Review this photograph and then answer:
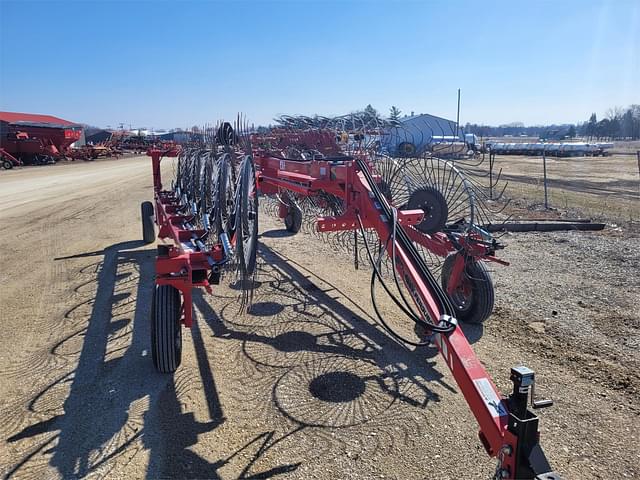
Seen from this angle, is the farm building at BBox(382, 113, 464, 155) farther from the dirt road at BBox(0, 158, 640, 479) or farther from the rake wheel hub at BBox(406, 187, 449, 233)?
the dirt road at BBox(0, 158, 640, 479)

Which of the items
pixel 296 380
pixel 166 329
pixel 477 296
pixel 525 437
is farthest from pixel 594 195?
pixel 525 437

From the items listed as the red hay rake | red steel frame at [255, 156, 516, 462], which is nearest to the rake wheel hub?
the red hay rake

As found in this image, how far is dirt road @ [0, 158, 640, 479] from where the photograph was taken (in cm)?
280

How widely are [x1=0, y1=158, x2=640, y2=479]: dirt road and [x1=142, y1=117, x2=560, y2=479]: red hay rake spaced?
42 cm

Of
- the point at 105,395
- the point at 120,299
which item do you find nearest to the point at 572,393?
the point at 105,395

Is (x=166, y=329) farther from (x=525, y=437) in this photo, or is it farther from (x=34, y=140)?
(x=34, y=140)

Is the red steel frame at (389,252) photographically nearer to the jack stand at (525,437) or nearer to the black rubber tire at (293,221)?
the jack stand at (525,437)

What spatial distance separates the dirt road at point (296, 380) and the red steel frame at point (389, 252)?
63 cm

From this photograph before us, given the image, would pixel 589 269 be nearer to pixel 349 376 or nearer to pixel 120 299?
pixel 349 376

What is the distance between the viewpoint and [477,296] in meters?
4.48

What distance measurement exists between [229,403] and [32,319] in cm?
286

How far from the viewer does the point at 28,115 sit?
45.2 metres

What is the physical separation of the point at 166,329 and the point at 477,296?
2792 mm

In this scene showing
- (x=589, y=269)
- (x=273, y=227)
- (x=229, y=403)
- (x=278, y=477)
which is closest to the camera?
(x=278, y=477)
